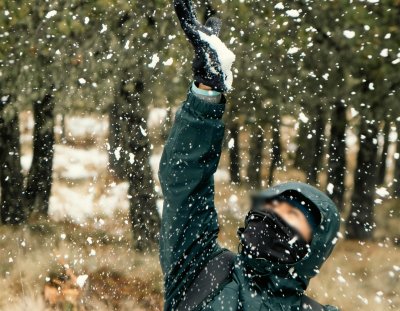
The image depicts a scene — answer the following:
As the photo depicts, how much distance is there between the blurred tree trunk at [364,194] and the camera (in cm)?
1072

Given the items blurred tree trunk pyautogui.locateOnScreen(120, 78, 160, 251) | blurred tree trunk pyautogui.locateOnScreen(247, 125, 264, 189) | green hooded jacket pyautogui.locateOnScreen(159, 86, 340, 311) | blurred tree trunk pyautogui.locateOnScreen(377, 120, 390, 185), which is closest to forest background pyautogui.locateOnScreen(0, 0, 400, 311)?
blurred tree trunk pyautogui.locateOnScreen(120, 78, 160, 251)

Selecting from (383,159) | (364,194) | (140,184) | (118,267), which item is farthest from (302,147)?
(383,159)

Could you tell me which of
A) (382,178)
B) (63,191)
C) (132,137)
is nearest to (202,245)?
(132,137)

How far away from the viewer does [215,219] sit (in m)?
2.28

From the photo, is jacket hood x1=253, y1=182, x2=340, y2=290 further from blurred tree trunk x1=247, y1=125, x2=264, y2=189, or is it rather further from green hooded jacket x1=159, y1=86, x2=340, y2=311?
blurred tree trunk x1=247, y1=125, x2=264, y2=189

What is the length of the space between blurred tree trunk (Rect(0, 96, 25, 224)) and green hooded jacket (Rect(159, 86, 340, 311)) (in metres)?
9.11

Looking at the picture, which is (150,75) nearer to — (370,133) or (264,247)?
(370,133)

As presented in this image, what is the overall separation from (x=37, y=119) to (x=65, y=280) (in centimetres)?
279

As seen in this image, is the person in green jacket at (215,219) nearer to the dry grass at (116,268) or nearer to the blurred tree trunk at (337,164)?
the dry grass at (116,268)

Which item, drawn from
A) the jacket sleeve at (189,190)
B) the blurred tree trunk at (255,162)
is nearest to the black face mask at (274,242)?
the jacket sleeve at (189,190)

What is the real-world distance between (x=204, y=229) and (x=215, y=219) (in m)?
0.08

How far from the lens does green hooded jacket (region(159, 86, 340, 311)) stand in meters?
2.07

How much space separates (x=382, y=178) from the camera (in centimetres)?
1411

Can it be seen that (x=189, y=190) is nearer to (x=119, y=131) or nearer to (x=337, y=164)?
(x=119, y=131)
